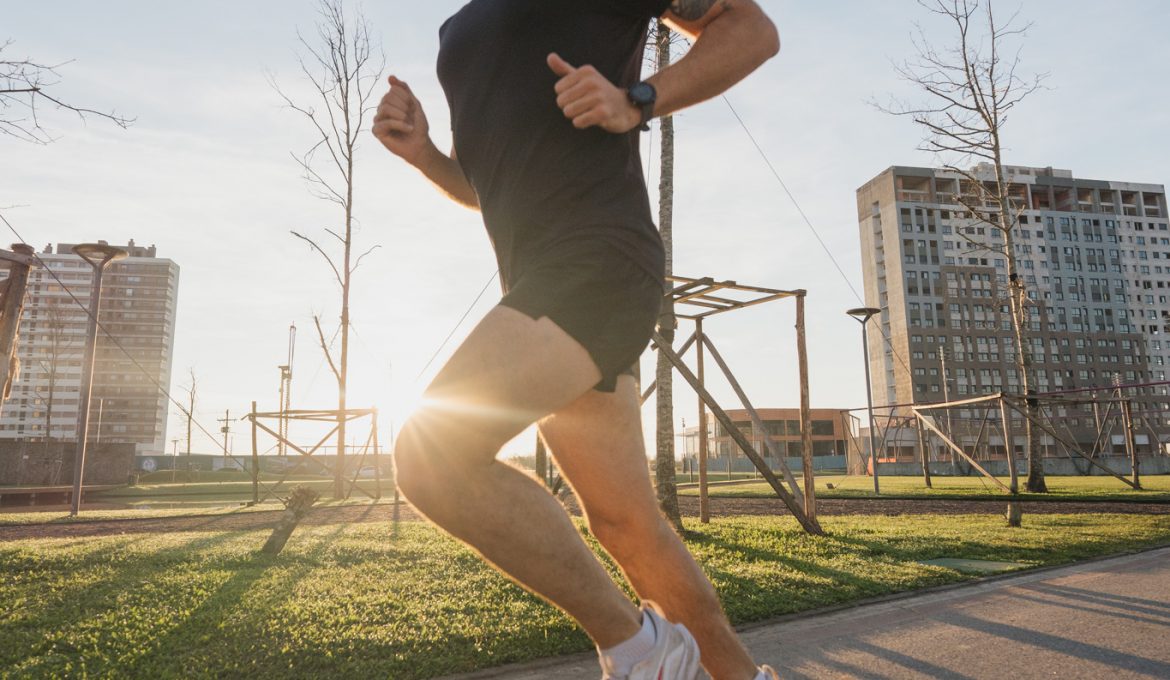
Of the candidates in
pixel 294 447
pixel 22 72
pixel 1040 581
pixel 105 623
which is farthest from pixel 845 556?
pixel 294 447

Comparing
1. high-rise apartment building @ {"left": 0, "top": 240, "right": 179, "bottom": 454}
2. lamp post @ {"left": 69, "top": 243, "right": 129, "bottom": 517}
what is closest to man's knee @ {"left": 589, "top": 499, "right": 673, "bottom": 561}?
lamp post @ {"left": 69, "top": 243, "right": 129, "bottom": 517}

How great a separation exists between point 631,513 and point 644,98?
32.5 inches

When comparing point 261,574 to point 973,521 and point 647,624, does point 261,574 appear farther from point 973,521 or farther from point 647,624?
point 973,521

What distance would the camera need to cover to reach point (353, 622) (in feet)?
10.5

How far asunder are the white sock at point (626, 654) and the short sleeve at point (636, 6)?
123 cm

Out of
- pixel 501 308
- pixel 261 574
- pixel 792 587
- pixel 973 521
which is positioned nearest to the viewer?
pixel 501 308

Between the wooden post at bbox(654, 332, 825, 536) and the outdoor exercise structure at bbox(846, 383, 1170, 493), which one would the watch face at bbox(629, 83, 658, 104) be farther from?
the outdoor exercise structure at bbox(846, 383, 1170, 493)

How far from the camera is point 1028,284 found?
285ft

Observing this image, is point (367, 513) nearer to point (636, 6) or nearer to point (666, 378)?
point (666, 378)

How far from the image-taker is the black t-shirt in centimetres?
130

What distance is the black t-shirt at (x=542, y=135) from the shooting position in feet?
4.27

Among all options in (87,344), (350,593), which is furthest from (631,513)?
(87,344)

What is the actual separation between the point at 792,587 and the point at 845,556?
5.14ft

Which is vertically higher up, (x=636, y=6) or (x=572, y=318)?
(x=636, y=6)
